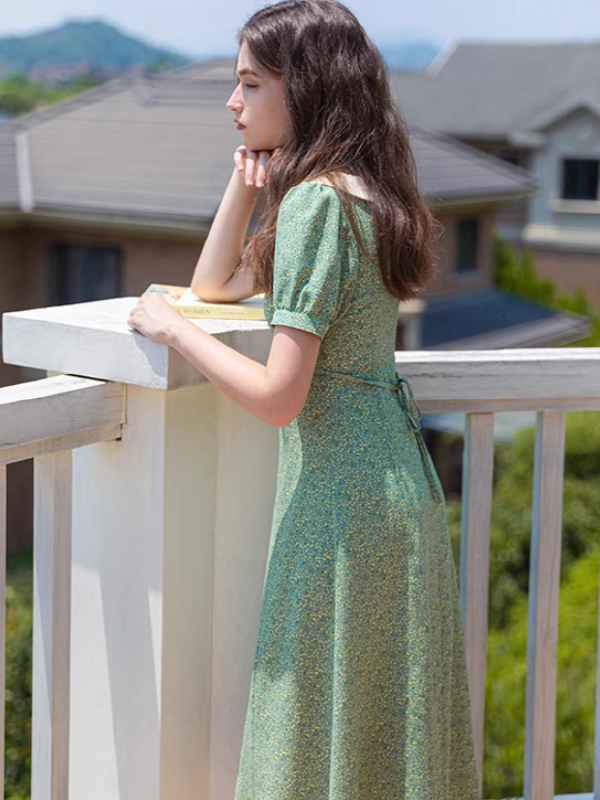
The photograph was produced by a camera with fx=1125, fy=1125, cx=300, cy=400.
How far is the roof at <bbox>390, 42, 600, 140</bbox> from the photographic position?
24.2 m

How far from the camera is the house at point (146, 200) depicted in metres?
11.2

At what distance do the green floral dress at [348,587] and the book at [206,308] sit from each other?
11 centimetres

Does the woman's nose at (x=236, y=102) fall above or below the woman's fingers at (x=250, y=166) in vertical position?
above

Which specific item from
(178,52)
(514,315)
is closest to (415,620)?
(514,315)

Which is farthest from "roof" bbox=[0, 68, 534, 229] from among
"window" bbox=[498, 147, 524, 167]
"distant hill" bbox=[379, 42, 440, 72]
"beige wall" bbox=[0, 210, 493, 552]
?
"distant hill" bbox=[379, 42, 440, 72]

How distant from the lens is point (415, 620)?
4.33 feet

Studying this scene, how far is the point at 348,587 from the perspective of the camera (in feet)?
4.20

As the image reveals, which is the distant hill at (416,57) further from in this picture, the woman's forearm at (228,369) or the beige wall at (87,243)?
the woman's forearm at (228,369)

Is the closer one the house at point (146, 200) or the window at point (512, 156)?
the house at point (146, 200)

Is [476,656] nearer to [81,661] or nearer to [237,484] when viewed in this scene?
[237,484]

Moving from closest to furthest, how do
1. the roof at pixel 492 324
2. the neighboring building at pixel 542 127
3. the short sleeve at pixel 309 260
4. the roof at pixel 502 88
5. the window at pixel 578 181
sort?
the short sleeve at pixel 309 260 → the roof at pixel 492 324 → the neighboring building at pixel 542 127 → the window at pixel 578 181 → the roof at pixel 502 88

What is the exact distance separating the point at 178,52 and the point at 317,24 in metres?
23.3

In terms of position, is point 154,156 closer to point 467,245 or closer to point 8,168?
point 8,168

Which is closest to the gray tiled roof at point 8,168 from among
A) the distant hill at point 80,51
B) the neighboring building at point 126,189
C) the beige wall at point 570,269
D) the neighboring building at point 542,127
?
the neighboring building at point 126,189
